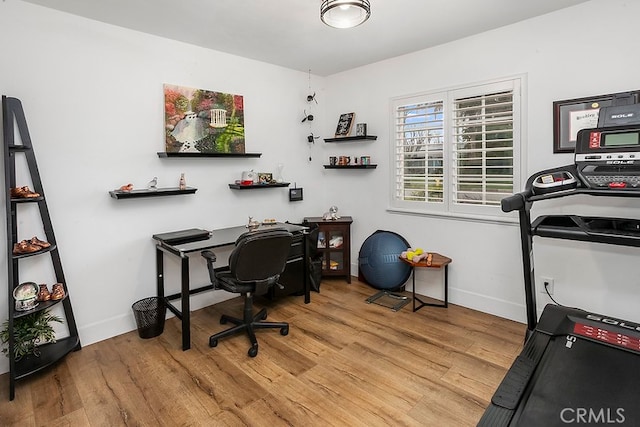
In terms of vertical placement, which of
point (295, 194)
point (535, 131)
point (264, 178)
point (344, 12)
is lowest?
point (295, 194)

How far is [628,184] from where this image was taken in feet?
5.95

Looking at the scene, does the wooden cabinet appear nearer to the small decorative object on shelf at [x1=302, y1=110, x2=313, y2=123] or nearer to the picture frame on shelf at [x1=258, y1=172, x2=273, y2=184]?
the picture frame on shelf at [x1=258, y1=172, x2=273, y2=184]

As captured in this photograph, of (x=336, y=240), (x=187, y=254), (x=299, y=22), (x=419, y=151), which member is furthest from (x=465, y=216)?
(x=187, y=254)

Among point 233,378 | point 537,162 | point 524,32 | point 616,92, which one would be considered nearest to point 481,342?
point 537,162

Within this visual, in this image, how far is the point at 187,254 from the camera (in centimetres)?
275

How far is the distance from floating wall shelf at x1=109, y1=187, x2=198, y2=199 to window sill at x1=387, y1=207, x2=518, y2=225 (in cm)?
215

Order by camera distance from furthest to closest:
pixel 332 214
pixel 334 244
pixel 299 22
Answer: pixel 332 214 → pixel 334 244 → pixel 299 22

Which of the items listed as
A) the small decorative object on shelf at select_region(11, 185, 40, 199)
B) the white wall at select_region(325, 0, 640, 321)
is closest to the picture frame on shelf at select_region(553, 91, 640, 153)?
the white wall at select_region(325, 0, 640, 321)

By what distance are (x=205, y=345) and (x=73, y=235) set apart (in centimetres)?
133

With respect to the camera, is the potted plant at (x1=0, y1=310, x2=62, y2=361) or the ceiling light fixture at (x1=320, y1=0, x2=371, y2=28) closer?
the ceiling light fixture at (x1=320, y1=0, x2=371, y2=28)

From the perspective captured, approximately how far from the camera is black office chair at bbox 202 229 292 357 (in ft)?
8.58

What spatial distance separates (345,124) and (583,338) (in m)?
3.12

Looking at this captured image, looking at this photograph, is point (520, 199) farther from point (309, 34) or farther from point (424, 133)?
point (309, 34)

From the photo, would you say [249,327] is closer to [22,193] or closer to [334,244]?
A: [334,244]
